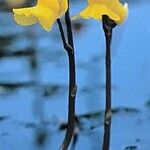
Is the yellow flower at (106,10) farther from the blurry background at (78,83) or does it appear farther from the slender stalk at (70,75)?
the blurry background at (78,83)

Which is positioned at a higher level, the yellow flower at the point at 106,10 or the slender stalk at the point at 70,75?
the yellow flower at the point at 106,10

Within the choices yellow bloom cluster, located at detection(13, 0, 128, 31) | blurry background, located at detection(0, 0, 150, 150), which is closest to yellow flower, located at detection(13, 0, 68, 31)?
yellow bloom cluster, located at detection(13, 0, 128, 31)

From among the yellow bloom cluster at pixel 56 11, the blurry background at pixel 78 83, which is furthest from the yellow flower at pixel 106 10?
the blurry background at pixel 78 83

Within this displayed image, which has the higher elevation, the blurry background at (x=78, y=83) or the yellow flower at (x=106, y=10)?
the yellow flower at (x=106, y=10)

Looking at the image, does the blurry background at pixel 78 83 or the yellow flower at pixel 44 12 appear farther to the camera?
the blurry background at pixel 78 83

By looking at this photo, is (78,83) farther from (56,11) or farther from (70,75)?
(56,11)

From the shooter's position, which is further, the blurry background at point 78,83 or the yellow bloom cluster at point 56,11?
the blurry background at point 78,83

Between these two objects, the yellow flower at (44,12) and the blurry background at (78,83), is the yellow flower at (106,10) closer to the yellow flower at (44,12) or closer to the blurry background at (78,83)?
the yellow flower at (44,12)

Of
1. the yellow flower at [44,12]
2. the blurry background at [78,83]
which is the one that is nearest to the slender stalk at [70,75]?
the yellow flower at [44,12]
